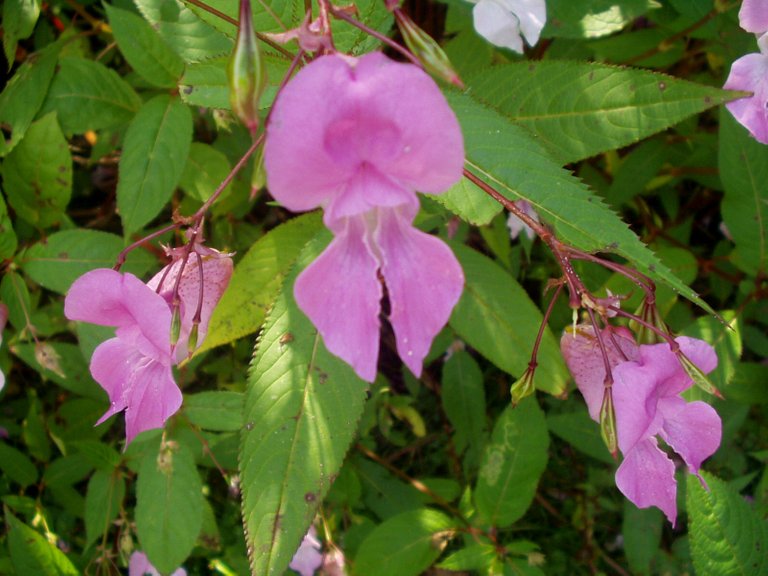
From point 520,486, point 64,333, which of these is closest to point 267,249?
point 520,486

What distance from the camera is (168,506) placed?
146 centimetres

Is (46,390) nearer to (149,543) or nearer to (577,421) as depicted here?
(149,543)

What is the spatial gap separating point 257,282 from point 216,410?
0.33 m

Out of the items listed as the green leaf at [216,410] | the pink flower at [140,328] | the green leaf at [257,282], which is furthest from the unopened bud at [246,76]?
the green leaf at [216,410]

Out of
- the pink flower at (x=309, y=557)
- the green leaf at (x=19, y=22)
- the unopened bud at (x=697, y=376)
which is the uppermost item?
the green leaf at (x=19, y=22)

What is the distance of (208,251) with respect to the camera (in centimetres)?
105

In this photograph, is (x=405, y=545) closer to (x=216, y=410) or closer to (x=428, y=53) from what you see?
(x=216, y=410)

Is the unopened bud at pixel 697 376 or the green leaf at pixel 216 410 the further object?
the green leaf at pixel 216 410

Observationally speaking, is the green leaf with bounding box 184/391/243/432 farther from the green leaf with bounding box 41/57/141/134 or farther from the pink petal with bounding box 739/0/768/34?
the pink petal with bounding box 739/0/768/34

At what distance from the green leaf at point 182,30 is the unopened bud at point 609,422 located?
929 mm

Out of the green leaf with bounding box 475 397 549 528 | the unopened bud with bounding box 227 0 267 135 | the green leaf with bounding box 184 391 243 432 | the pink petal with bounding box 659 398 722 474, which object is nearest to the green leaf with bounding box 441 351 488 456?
the green leaf with bounding box 475 397 549 528

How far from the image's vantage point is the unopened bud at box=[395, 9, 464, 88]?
690mm

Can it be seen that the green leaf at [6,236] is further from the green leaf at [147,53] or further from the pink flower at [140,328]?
the pink flower at [140,328]

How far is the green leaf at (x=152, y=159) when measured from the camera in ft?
4.45
